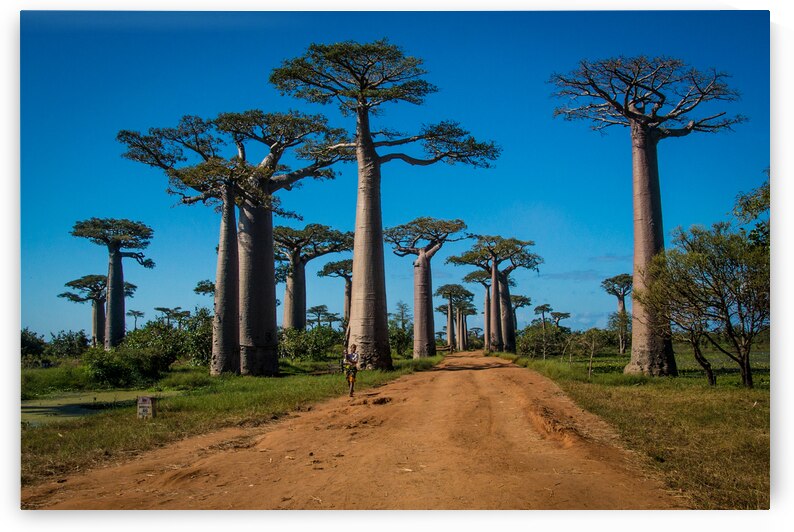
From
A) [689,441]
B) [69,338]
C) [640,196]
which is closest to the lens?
[689,441]

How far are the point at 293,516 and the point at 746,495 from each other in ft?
10.4

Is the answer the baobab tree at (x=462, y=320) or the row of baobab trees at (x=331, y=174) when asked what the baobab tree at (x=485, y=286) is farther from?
the row of baobab trees at (x=331, y=174)

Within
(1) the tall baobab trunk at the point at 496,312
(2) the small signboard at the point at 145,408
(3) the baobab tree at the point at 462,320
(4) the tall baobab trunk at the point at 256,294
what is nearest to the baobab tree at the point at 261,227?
(4) the tall baobab trunk at the point at 256,294

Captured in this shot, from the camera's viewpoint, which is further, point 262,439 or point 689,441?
point 262,439

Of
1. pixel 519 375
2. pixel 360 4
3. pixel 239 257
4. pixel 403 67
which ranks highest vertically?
pixel 403 67

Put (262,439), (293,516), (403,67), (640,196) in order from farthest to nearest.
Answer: (403,67) → (640,196) → (262,439) → (293,516)

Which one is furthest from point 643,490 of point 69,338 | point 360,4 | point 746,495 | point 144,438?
point 69,338

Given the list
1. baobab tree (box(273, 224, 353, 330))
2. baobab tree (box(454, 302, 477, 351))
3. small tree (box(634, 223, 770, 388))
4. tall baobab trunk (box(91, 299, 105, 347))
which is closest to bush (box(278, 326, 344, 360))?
baobab tree (box(273, 224, 353, 330))

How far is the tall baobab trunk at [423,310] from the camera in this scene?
83.9 ft

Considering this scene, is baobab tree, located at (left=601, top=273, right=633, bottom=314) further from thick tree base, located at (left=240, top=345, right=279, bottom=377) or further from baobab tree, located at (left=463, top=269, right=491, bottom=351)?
thick tree base, located at (left=240, top=345, right=279, bottom=377)

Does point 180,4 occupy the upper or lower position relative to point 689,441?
upper

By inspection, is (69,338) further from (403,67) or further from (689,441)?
(689,441)

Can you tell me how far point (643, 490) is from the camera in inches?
167

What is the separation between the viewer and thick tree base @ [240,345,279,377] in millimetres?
14758
